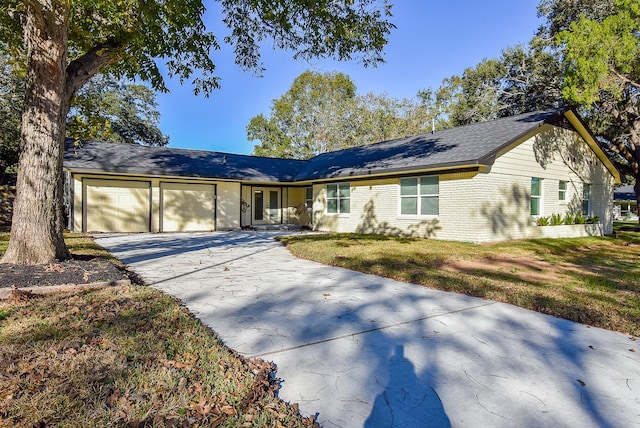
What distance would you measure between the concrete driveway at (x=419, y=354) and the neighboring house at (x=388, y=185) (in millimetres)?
6890

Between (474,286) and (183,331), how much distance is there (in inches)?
165

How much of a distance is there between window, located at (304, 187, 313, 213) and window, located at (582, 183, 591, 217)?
11880 mm

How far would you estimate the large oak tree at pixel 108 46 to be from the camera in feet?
19.1

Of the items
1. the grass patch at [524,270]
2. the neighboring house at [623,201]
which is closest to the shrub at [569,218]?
the grass patch at [524,270]

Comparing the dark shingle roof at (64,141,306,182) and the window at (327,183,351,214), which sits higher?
the dark shingle roof at (64,141,306,182)

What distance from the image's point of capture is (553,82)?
1869cm

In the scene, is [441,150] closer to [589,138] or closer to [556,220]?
[556,220]

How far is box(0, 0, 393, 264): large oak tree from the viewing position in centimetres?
A: 583

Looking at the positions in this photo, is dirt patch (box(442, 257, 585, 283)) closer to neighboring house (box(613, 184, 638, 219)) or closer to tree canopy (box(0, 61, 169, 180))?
tree canopy (box(0, 61, 169, 180))

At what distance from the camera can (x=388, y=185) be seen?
44.7ft

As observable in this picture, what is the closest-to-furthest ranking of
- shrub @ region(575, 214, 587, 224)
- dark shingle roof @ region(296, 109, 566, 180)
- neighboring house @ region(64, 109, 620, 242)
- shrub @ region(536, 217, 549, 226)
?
dark shingle roof @ region(296, 109, 566, 180) < neighboring house @ region(64, 109, 620, 242) < shrub @ region(536, 217, 549, 226) < shrub @ region(575, 214, 587, 224)

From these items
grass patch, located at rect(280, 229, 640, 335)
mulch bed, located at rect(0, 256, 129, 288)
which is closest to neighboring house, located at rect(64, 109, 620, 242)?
grass patch, located at rect(280, 229, 640, 335)

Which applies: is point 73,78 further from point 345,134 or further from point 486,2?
point 345,134

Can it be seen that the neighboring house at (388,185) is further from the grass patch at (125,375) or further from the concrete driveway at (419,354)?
the grass patch at (125,375)
